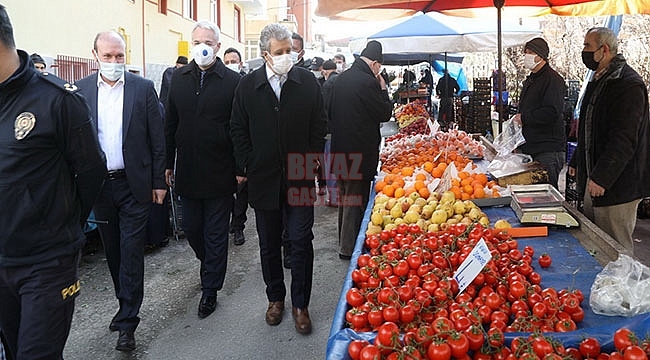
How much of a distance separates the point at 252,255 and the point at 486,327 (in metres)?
4.03

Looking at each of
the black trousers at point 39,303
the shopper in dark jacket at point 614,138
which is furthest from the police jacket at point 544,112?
the black trousers at point 39,303

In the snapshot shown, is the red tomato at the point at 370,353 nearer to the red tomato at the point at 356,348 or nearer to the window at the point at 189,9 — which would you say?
the red tomato at the point at 356,348

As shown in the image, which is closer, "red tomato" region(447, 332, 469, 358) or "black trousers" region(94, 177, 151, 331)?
"red tomato" region(447, 332, 469, 358)

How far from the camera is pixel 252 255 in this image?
19.8ft

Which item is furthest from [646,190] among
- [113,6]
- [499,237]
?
[113,6]

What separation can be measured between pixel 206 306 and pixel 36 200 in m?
2.21

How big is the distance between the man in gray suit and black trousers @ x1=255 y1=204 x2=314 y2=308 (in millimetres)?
853

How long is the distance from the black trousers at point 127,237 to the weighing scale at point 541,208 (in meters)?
2.56

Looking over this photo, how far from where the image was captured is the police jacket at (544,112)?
211 inches

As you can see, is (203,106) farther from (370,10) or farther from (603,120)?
(370,10)

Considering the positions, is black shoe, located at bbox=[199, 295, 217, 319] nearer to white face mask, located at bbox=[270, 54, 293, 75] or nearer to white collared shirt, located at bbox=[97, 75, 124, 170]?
white collared shirt, located at bbox=[97, 75, 124, 170]

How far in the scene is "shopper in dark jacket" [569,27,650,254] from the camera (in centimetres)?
397

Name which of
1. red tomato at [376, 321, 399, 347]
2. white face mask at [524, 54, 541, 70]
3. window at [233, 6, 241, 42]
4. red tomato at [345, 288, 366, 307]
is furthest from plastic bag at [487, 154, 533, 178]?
window at [233, 6, 241, 42]

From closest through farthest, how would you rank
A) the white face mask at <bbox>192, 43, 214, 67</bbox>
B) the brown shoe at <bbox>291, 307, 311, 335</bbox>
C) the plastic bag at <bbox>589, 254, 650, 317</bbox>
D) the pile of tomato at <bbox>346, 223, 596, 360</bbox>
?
the pile of tomato at <bbox>346, 223, 596, 360</bbox>
the plastic bag at <bbox>589, 254, 650, 317</bbox>
the brown shoe at <bbox>291, 307, 311, 335</bbox>
the white face mask at <bbox>192, 43, 214, 67</bbox>
